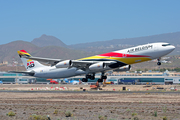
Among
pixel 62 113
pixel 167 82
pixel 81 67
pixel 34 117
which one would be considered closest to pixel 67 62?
pixel 81 67

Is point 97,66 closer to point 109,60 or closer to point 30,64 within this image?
point 109,60

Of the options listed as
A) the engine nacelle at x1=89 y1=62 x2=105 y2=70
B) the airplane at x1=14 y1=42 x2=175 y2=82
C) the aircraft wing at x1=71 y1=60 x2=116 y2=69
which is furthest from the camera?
the aircraft wing at x1=71 y1=60 x2=116 y2=69

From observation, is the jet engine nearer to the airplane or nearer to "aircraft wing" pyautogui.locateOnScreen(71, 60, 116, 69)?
the airplane

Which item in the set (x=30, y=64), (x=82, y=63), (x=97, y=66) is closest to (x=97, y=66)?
(x=97, y=66)

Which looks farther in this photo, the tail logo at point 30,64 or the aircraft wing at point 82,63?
the tail logo at point 30,64

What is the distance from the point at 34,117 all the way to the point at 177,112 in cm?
1571

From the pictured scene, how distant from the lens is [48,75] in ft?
205

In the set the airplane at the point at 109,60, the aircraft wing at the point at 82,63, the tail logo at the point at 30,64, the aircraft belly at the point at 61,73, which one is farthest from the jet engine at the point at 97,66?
the tail logo at the point at 30,64

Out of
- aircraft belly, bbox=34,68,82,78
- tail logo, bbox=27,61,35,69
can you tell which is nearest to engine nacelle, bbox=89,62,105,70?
aircraft belly, bbox=34,68,82,78

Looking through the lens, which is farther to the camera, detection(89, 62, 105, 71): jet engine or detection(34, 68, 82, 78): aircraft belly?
detection(34, 68, 82, 78): aircraft belly

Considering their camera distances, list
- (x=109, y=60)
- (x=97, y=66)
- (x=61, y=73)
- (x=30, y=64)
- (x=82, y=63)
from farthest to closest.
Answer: (x=30, y=64) < (x=61, y=73) < (x=82, y=63) < (x=109, y=60) < (x=97, y=66)

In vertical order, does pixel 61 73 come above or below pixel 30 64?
below

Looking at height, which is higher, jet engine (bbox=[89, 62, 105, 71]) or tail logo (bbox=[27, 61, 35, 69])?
tail logo (bbox=[27, 61, 35, 69])

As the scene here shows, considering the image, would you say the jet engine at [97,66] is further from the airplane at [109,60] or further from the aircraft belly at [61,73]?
the aircraft belly at [61,73]
